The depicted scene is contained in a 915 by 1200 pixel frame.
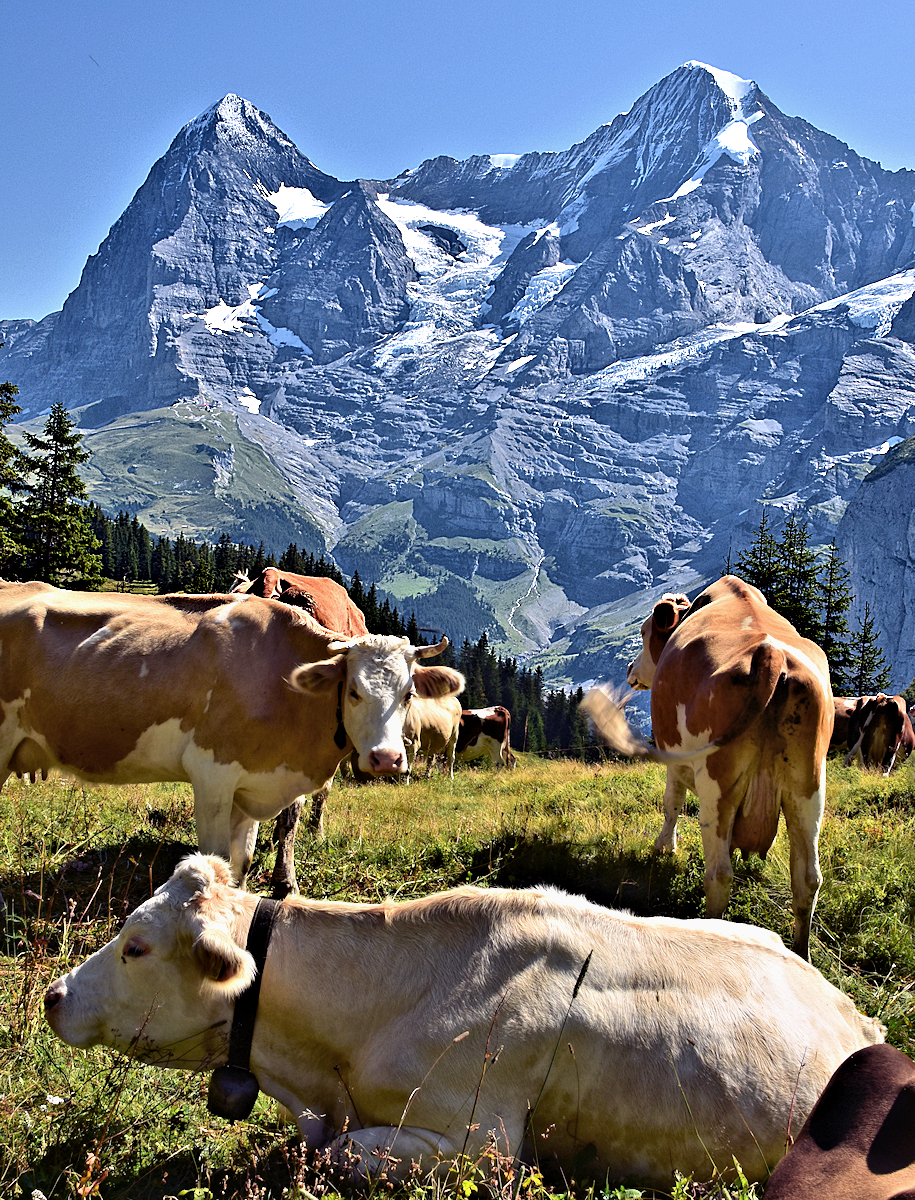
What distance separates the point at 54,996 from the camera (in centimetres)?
451

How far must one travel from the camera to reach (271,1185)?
443 centimetres

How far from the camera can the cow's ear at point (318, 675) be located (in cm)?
794

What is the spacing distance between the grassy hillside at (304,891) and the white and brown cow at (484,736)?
21.6 m

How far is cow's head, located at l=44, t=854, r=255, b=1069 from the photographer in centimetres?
448

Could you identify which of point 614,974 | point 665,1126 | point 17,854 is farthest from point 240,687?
point 665,1126

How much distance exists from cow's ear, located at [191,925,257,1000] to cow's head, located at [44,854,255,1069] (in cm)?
3

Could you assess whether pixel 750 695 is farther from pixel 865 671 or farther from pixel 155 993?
pixel 865 671

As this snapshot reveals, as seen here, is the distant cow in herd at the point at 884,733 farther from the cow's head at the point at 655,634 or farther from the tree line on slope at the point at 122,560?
the cow's head at the point at 655,634

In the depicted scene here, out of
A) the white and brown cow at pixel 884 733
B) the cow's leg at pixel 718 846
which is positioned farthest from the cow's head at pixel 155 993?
the white and brown cow at pixel 884 733

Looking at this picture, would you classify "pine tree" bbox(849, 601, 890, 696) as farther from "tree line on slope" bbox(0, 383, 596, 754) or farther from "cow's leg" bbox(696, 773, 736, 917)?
"cow's leg" bbox(696, 773, 736, 917)

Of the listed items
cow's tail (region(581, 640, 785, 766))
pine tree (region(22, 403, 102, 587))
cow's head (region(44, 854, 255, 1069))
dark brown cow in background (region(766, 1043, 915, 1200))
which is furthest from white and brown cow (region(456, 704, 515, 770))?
dark brown cow in background (region(766, 1043, 915, 1200))

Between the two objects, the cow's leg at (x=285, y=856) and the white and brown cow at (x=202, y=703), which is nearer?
the white and brown cow at (x=202, y=703)

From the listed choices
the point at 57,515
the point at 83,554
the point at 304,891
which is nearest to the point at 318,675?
the point at 304,891

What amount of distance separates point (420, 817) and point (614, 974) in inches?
274
